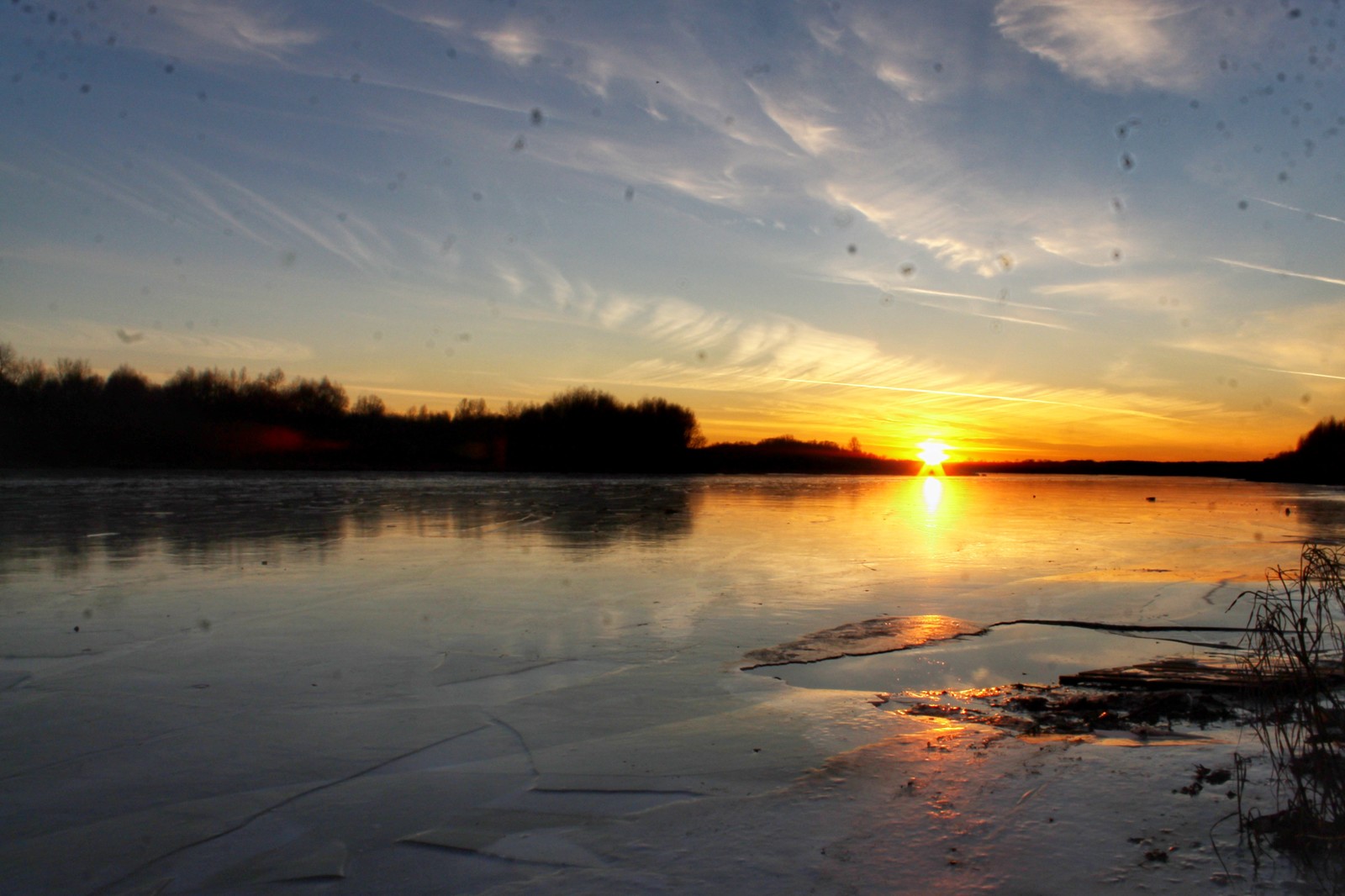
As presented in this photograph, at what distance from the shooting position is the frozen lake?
11.0 feet

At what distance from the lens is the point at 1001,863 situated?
10.4 ft

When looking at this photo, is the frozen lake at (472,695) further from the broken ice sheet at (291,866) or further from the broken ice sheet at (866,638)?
the broken ice sheet at (866,638)

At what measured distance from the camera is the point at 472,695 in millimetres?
5574

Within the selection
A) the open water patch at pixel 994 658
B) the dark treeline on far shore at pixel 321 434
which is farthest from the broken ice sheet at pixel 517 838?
the dark treeline on far shore at pixel 321 434

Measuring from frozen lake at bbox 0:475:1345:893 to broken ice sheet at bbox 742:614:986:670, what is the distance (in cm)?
21

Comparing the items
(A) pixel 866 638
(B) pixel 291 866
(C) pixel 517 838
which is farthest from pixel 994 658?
(B) pixel 291 866

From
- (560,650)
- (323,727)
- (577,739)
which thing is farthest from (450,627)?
(577,739)

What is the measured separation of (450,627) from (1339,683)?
657cm

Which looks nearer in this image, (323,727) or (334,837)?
(334,837)

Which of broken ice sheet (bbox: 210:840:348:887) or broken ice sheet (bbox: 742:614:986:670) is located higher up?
broken ice sheet (bbox: 742:614:986:670)

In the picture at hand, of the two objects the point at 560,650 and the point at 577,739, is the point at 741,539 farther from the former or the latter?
the point at 577,739

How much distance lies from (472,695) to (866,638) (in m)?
3.46

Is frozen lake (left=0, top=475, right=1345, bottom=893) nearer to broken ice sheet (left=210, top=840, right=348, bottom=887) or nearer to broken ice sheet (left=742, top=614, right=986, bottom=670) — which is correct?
broken ice sheet (left=210, top=840, right=348, bottom=887)

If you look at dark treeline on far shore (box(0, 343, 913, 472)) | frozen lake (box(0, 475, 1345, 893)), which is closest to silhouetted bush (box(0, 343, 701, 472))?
dark treeline on far shore (box(0, 343, 913, 472))
